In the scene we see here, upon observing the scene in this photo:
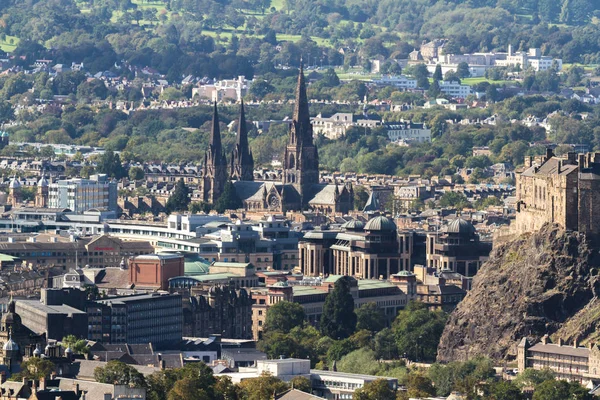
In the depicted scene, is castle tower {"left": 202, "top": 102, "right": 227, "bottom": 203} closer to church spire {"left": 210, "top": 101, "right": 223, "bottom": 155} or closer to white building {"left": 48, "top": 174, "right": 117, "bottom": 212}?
church spire {"left": 210, "top": 101, "right": 223, "bottom": 155}

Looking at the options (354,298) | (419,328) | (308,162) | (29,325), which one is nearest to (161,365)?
(29,325)

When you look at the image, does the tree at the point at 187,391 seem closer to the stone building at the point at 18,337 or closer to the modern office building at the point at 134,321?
the stone building at the point at 18,337

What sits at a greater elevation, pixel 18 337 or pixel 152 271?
pixel 152 271

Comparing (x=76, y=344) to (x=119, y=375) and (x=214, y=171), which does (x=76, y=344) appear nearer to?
(x=119, y=375)

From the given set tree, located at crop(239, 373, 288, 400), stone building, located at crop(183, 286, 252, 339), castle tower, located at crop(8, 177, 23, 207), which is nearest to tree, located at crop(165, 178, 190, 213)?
castle tower, located at crop(8, 177, 23, 207)

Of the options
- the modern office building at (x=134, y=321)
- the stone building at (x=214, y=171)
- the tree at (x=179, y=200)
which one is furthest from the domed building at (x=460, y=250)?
the stone building at (x=214, y=171)

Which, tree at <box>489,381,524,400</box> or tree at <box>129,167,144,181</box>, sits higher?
tree at <box>129,167,144,181</box>

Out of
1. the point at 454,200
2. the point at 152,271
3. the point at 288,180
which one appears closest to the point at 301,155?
the point at 288,180
